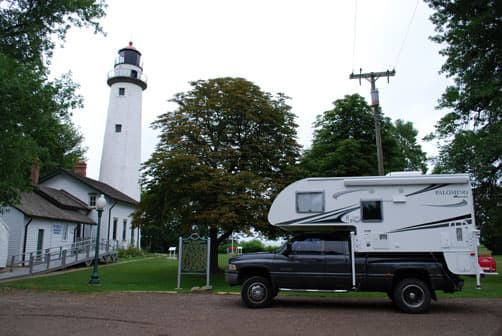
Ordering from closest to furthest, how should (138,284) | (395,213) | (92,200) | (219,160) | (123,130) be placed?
1. (395,213)
2. (138,284)
3. (219,160)
4. (92,200)
5. (123,130)

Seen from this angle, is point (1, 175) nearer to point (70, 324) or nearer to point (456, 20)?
point (70, 324)

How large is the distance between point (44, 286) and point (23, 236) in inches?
398

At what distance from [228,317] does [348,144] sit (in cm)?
1474

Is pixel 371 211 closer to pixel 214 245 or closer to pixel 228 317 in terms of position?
pixel 228 317

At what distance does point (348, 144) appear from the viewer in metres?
23.1

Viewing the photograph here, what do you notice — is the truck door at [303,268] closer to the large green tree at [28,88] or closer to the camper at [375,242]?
the camper at [375,242]

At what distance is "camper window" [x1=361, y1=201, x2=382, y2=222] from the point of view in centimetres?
1180

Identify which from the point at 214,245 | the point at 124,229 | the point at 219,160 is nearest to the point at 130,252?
the point at 124,229

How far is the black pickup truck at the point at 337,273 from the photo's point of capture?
11.2 metres

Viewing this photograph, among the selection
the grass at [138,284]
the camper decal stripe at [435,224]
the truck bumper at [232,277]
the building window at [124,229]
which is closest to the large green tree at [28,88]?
the grass at [138,284]

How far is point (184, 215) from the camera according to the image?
19.6m

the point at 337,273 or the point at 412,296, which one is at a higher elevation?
the point at 337,273

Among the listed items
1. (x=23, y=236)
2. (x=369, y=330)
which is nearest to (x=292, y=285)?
(x=369, y=330)

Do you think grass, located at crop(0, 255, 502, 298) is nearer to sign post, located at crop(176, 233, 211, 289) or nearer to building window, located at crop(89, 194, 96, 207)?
sign post, located at crop(176, 233, 211, 289)
